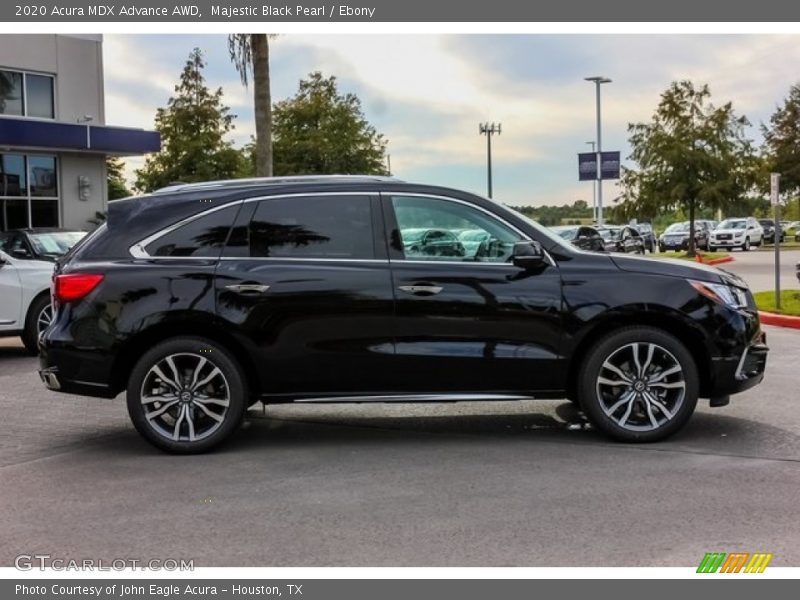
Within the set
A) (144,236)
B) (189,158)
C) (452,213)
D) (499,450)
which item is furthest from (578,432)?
(189,158)

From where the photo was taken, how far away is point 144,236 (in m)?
6.14

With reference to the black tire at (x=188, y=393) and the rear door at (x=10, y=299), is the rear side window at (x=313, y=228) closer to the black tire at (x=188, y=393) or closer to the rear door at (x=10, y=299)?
the black tire at (x=188, y=393)

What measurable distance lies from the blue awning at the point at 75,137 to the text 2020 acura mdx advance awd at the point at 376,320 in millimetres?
17785

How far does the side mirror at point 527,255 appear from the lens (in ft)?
19.5

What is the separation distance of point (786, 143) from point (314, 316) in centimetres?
5389

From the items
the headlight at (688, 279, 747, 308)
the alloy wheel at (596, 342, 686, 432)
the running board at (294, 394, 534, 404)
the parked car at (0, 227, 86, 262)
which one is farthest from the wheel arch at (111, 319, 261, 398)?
the parked car at (0, 227, 86, 262)

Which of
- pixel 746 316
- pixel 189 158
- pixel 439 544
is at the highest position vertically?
pixel 189 158

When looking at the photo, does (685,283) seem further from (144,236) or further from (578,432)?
(144,236)

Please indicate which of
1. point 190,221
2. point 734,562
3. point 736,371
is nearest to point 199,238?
point 190,221

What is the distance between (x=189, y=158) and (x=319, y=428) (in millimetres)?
38423

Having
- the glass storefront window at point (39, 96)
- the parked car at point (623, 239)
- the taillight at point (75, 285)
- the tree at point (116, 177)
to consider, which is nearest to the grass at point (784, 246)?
the parked car at point (623, 239)

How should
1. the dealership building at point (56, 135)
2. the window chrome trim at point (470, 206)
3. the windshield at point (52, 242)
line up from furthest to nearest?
the dealership building at point (56, 135), the windshield at point (52, 242), the window chrome trim at point (470, 206)

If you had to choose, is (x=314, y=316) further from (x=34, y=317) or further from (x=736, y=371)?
(x=34, y=317)

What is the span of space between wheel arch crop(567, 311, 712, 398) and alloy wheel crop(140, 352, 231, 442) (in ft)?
7.80
